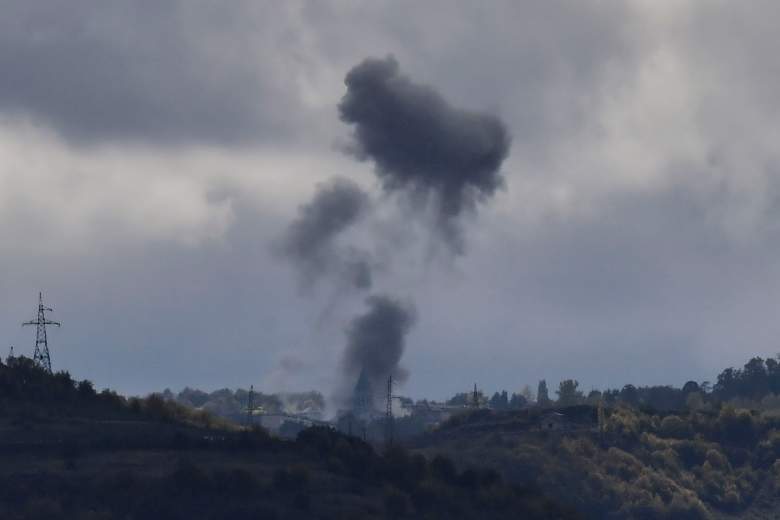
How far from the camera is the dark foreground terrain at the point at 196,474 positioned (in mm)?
104688

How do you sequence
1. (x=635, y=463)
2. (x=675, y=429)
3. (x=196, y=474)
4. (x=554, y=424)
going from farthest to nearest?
(x=675, y=429) → (x=554, y=424) → (x=635, y=463) → (x=196, y=474)

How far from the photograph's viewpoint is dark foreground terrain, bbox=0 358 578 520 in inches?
4122

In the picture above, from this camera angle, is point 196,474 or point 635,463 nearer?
point 196,474

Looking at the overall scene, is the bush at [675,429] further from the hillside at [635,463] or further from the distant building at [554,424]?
the distant building at [554,424]

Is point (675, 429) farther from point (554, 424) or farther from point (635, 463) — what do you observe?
point (635, 463)

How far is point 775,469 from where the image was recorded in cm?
18475

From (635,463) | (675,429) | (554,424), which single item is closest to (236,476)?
(635,463)

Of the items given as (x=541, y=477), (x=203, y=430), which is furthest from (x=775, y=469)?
(x=203, y=430)

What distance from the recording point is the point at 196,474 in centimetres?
10875

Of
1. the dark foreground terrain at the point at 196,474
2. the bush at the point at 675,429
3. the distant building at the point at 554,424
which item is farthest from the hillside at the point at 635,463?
the dark foreground terrain at the point at 196,474

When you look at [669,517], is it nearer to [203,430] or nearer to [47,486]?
[203,430]

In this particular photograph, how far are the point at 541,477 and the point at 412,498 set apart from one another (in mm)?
56214

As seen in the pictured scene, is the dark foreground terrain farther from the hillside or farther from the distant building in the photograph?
the distant building

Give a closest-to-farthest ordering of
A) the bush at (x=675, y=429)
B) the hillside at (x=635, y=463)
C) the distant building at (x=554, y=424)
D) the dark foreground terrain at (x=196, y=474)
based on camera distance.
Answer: the dark foreground terrain at (x=196, y=474) < the hillside at (x=635, y=463) < the distant building at (x=554, y=424) < the bush at (x=675, y=429)
